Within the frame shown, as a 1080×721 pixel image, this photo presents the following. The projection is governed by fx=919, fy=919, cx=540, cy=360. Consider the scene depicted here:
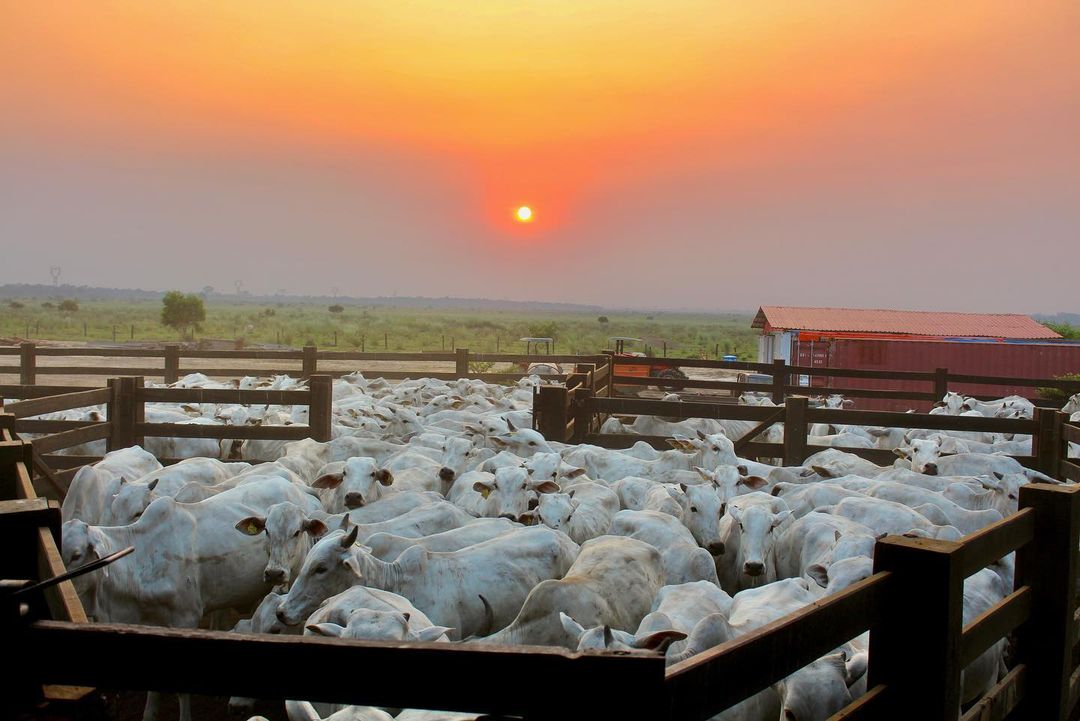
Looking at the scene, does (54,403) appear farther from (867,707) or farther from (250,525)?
(867,707)

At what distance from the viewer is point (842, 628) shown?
309 cm

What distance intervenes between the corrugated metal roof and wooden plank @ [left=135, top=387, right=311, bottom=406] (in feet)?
106

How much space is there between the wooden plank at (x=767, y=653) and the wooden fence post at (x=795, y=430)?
7.75 meters

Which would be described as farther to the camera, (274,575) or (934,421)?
(934,421)

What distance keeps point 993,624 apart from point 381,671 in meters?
3.29

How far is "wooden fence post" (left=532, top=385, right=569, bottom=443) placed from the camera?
11711 millimetres

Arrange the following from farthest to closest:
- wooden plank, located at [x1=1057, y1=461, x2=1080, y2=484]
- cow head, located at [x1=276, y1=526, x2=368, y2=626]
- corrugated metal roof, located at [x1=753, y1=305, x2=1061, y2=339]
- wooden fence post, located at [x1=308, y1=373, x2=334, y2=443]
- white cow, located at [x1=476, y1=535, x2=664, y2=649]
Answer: corrugated metal roof, located at [x1=753, y1=305, x2=1061, y2=339] → wooden fence post, located at [x1=308, y1=373, x2=334, y2=443] → wooden plank, located at [x1=1057, y1=461, x2=1080, y2=484] → cow head, located at [x1=276, y1=526, x2=368, y2=626] → white cow, located at [x1=476, y1=535, x2=664, y2=649]

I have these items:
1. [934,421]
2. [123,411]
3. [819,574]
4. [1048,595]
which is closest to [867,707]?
[1048,595]

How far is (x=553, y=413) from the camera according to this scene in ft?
38.5

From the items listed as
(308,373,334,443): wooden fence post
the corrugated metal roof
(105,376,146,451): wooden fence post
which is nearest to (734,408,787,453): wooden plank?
(308,373,334,443): wooden fence post

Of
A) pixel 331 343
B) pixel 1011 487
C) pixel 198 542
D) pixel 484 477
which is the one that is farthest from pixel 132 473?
pixel 331 343

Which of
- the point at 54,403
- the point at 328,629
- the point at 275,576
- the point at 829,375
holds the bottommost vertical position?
the point at 275,576

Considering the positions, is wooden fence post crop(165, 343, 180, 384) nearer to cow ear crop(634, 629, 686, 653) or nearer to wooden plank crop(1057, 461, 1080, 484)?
wooden plank crop(1057, 461, 1080, 484)

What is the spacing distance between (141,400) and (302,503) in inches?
139
